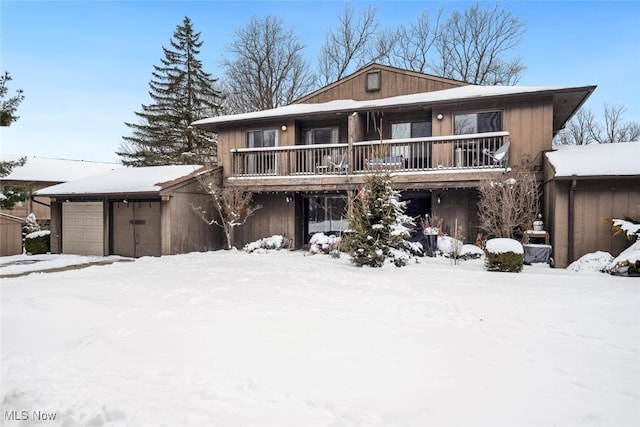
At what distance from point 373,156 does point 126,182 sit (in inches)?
354

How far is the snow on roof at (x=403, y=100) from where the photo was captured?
11156 millimetres

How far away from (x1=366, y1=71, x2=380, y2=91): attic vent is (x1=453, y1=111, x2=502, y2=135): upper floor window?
11.7 feet

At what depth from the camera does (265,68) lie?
2752 centimetres

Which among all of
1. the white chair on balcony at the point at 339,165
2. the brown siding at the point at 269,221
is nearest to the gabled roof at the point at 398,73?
the white chair on balcony at the point at 339,165

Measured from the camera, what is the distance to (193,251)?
1304cm

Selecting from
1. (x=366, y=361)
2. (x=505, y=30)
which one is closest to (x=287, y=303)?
(x=366, y=361)

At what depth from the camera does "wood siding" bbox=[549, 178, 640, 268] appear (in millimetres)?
8914

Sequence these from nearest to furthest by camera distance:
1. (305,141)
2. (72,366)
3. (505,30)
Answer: (72,366), (305,141), (505,30)

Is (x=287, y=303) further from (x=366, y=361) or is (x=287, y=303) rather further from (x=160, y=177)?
(x=160, y=177)

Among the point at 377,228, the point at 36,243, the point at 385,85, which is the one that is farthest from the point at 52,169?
the point at 377,228

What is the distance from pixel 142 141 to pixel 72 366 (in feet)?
85.7

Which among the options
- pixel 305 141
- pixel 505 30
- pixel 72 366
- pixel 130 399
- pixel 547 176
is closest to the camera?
pixel 130 399

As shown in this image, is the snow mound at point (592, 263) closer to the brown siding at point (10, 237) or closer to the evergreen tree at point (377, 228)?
the evergreen tree at point (377, 228)

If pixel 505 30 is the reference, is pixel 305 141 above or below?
below
